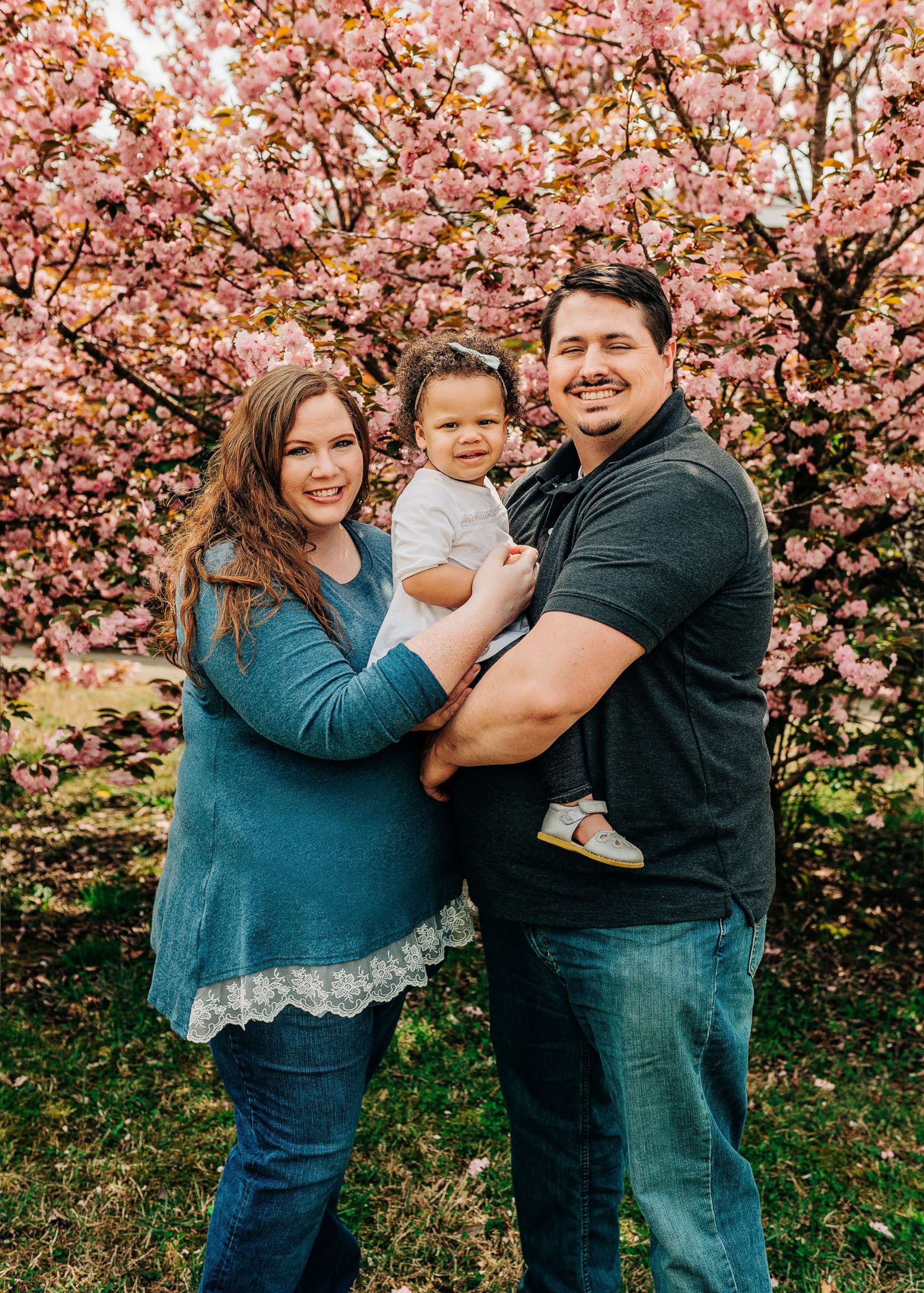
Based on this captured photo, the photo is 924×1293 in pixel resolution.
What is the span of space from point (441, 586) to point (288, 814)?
51 centimetres

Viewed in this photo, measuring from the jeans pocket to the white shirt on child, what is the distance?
2.22ft

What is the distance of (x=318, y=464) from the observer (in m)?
1.82

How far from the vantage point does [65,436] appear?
13.8ft

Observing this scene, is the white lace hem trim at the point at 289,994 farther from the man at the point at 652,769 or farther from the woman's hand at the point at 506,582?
the woman's hand at the point at 506,582

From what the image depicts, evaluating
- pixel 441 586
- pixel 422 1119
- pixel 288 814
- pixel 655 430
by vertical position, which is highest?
pixel 655 430

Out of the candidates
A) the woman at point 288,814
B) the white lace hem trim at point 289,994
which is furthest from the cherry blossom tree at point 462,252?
the white lace hem trim at point 289,994

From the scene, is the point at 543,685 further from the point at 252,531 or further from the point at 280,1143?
the point at 280,1143

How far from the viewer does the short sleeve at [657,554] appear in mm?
1549

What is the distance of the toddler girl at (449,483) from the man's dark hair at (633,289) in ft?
0.87

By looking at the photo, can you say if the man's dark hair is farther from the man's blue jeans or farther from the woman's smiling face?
the man's blue jeans

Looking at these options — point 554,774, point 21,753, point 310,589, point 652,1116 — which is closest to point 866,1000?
point 652,1116

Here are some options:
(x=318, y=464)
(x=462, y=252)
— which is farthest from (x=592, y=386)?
(x=462, y=252)

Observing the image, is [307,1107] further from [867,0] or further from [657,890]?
[867,0]

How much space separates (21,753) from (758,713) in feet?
17.5
